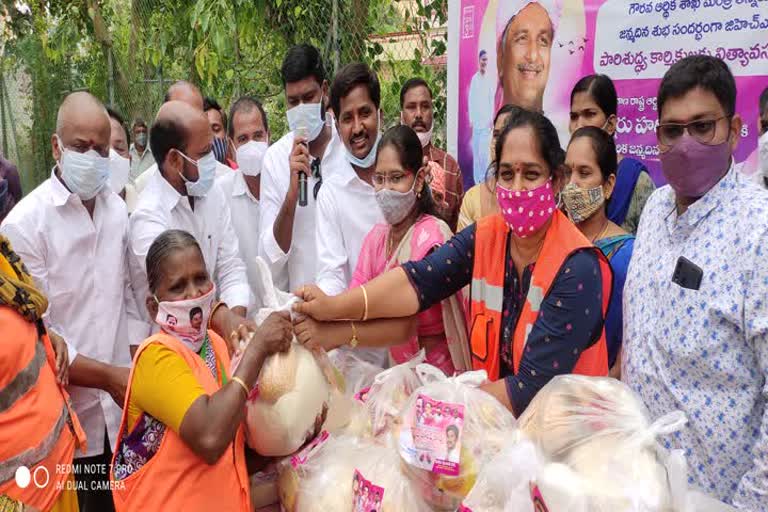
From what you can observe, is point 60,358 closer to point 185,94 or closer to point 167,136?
point 167,136

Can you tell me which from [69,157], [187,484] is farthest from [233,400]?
[69,157]

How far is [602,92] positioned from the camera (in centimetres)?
349

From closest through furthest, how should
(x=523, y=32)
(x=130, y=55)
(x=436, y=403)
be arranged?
(x=436, y=403), (x=523, y=32), (x=130, y=55)

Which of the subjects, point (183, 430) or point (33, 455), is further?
point (33, 455)

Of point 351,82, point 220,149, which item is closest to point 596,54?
point 351,82

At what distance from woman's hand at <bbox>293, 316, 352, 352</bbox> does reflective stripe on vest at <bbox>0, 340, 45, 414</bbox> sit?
803mm

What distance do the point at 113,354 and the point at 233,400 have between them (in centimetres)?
136

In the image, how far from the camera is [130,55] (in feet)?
32.4

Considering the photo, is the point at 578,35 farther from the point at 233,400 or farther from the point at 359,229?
the point at 233,400

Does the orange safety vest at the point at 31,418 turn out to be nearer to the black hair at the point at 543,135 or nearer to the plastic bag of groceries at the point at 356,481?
the plastic bag of groceries at the point at 356,481

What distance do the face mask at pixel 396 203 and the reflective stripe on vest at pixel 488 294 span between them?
23.6 inches

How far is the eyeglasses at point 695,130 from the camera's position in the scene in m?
1.82

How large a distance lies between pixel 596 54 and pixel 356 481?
9.41 feet

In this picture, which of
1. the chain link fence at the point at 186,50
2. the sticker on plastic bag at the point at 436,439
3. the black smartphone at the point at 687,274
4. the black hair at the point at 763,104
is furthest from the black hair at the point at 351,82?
the chain link fence at the point at 186,50
